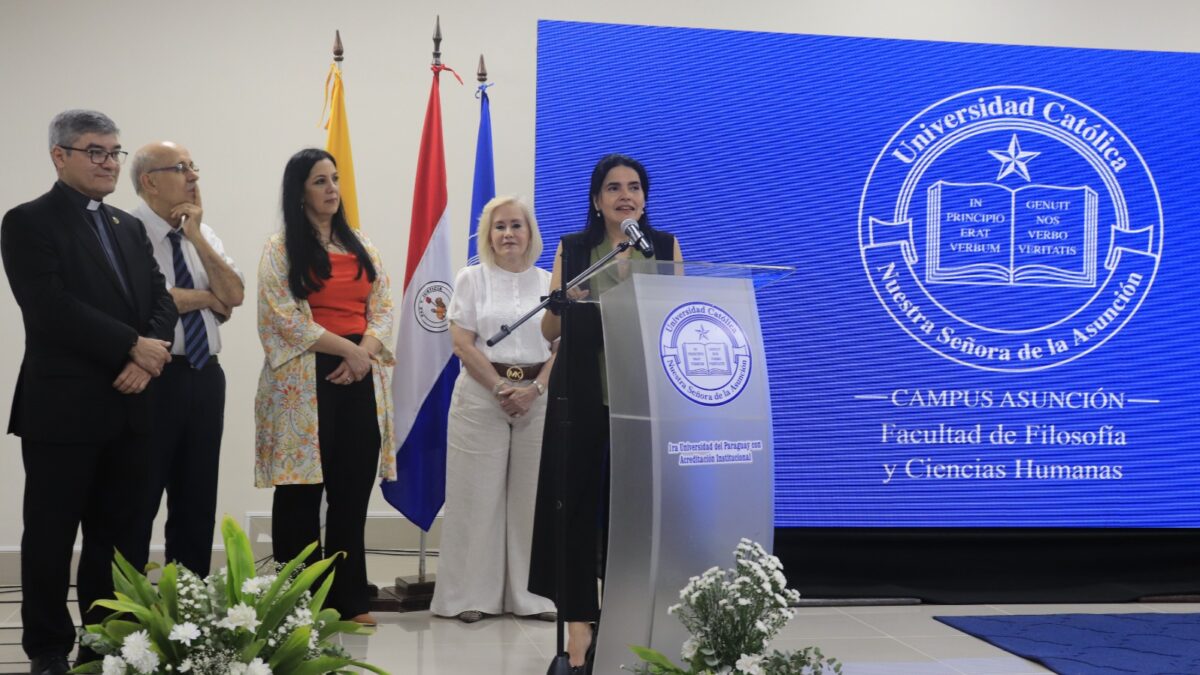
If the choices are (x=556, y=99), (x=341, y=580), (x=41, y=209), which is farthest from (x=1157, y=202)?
(x=41, y=209)

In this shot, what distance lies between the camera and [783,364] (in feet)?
14.7

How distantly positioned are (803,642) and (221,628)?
228 cm

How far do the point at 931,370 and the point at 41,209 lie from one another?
3202 mm

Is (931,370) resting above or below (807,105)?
below

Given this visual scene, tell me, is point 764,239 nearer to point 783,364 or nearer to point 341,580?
point 783,364

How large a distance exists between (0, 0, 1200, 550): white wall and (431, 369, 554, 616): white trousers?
3.58ft

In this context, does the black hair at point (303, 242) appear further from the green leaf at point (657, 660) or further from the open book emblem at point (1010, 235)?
the open book emblem at point (1010, 235)

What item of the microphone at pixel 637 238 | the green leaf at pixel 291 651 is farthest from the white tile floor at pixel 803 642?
the microphone at pixel 637 238

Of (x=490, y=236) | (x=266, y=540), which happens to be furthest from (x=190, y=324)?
(x=266, y=540)

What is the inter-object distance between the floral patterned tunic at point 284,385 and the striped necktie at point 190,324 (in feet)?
0.95

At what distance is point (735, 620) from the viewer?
2443mm

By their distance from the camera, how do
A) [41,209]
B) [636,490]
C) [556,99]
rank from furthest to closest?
[556,99] < [41,209] < [636,490]

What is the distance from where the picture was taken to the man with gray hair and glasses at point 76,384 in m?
2.91

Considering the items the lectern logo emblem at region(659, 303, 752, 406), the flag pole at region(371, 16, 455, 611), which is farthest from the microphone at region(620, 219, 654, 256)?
the flag pole at region(371, 16, 455, 611)
